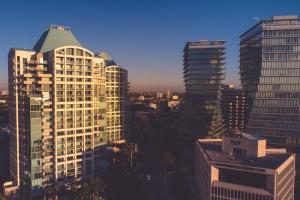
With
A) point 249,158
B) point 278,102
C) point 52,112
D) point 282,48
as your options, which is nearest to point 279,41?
point 282,48

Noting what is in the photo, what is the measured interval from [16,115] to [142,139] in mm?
75891

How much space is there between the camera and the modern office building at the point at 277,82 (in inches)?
4441

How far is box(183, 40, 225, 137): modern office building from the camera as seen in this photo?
14225 centimetres

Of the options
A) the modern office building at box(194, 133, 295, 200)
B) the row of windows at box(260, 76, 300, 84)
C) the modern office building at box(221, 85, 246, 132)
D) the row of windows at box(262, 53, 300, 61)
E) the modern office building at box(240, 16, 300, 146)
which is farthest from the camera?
the modern office building at box(221, 85, 246, 132)

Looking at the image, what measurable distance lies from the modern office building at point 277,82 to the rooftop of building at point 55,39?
75.8 meters

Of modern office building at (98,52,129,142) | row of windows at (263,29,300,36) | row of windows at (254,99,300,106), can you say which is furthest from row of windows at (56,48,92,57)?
row of windows at (254,99,300,106)

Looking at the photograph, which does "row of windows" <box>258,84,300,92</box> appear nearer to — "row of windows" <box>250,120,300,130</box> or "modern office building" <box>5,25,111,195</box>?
"row of windows" <box>250,120,300,130</box>

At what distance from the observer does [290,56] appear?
4446 inches

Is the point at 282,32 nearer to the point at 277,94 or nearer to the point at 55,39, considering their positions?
the point at 277,94

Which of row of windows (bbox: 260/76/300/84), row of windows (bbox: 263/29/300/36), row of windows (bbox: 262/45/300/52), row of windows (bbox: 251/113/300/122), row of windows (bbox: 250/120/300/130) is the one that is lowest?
row of windows (bbox: 250/120/300/130)

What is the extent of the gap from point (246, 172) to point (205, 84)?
84993 mm

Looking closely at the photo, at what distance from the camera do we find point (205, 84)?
14475 centimetres

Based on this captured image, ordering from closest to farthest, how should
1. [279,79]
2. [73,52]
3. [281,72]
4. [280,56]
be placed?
1. [73,52]
2. [280,56]
3. [281,72]
4. [279,79]

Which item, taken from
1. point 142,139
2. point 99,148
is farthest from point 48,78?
point 142,139
